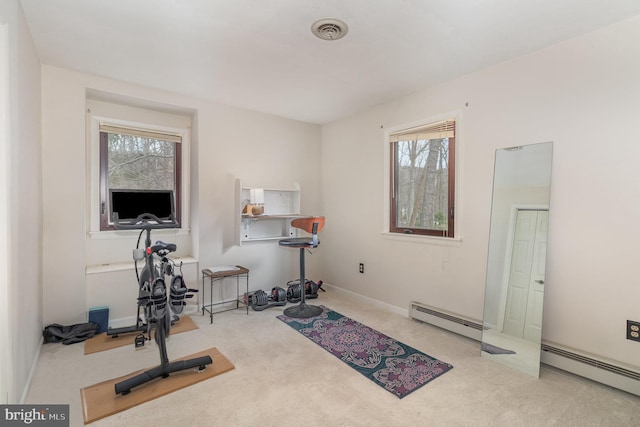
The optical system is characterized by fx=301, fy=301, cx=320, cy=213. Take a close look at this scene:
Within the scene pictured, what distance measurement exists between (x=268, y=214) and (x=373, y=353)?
2327mm

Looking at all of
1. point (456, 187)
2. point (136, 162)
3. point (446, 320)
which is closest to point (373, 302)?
point (446, 320)

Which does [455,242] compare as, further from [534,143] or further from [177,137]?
[177,137]

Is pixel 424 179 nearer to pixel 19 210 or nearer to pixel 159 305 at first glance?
pixel 159 305

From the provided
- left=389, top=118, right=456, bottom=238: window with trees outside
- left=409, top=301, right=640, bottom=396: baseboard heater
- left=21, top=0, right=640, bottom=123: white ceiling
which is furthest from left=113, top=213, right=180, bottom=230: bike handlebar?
left=409, top=301, right=640, bottom=396: baseboard heater

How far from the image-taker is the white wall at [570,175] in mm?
2102

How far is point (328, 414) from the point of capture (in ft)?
6.12

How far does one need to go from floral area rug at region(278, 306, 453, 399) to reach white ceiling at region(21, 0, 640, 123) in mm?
2560

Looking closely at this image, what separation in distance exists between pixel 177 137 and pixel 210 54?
1.60 meters

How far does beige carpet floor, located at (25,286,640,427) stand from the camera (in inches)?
71.6

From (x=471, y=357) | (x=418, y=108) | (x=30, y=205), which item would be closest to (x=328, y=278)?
→ (x=471, y=357)

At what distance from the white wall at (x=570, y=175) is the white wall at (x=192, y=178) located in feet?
6.12

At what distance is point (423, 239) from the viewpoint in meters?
3.35

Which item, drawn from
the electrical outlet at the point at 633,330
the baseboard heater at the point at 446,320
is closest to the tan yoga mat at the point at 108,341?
the baseboard heater at the point at 446,320

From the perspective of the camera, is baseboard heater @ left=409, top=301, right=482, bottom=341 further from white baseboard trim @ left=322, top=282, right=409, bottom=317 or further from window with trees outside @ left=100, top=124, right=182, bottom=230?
window with trees outside @ left=100, top=124, right=182, bottom=230
